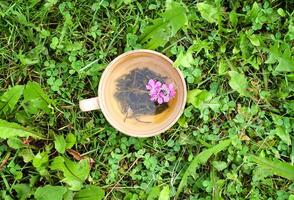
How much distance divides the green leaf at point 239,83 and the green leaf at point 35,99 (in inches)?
30.8

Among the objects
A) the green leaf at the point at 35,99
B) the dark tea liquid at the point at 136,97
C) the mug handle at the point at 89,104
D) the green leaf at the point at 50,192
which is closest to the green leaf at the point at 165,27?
the dark tea liquid at the point at 136,97

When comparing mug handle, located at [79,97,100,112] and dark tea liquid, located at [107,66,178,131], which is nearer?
mug handle, located at [79,97,100,112]

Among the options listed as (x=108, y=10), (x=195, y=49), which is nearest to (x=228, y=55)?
(x=195, y=49)

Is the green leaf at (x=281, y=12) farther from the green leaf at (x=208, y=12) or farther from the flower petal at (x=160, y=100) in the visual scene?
the flower petal at (x=160, y=100)

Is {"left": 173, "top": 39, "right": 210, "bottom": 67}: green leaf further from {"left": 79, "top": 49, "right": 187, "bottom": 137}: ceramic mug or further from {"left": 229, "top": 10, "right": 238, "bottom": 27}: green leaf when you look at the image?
{"left": 229, "top": 10, "right": 238, "bottom": 27}: green leaf

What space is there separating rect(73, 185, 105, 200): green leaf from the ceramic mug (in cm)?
26

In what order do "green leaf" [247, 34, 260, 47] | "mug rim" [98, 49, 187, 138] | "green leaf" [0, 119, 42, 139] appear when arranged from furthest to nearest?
"green leaf" [247, 34, 260, 47]
"mug rim" [98, 49, 187, 138]
"green leaf" [0, 119, 42, 139]

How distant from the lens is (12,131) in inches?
88.5

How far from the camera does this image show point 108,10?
2508mm

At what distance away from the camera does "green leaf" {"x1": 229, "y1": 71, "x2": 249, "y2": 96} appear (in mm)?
2418

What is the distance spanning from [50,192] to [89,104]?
1.28 ft

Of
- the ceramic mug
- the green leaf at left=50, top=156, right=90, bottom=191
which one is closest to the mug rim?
the ceramic mug

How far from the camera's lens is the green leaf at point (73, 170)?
7.58 ft

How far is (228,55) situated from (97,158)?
2.44 ft
